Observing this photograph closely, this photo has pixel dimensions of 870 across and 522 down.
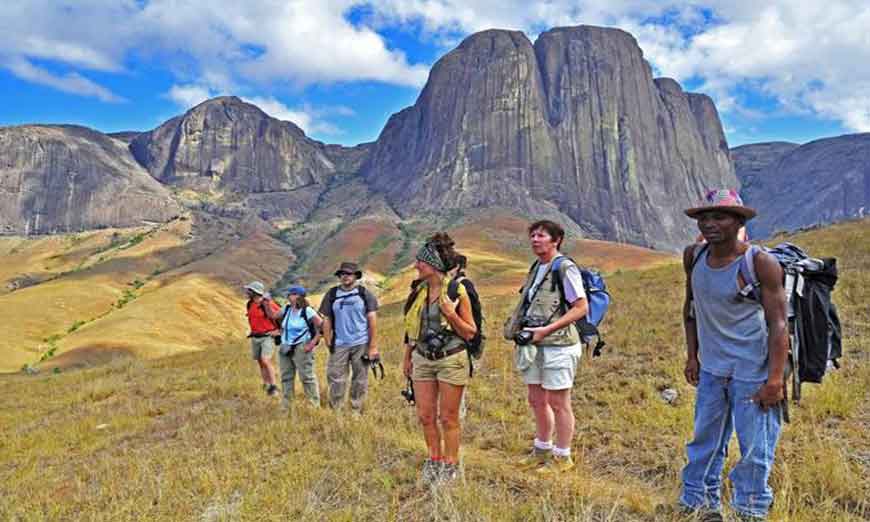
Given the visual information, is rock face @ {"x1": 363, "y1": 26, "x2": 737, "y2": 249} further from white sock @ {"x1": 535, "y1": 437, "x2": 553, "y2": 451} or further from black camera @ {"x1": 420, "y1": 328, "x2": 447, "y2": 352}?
black camera @ {"x1": 420, "y1": 328, "x2": 447, "y2": 352}

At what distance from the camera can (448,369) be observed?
4.56m

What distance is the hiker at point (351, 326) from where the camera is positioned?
7242 millimetres

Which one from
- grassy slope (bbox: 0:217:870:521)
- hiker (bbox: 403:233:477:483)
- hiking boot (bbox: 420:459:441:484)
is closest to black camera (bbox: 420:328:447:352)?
hiker (bbox: 403:233:477:483)

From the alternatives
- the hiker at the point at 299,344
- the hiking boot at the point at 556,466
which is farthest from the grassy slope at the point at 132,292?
the hiking boot at the point at 556,466

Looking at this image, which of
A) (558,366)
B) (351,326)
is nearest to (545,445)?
(558,366)

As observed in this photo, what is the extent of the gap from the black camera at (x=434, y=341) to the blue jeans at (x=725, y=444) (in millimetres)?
1845

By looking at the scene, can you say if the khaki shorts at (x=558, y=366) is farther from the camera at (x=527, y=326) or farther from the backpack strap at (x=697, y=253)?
the backpack strap at (x=697, y=253)

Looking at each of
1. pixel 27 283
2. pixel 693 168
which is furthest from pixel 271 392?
pixel 693 168

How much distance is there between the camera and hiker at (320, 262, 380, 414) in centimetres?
724

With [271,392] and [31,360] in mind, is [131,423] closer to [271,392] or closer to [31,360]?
[271,392]

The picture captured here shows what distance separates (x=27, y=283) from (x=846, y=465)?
306ft

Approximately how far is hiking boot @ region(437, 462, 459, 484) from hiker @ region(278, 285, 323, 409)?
12.8ft

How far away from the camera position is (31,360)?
3756 cm

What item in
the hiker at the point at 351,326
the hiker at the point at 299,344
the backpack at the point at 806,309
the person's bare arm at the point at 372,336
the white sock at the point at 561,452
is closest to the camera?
the backpack at the point at 806,309
